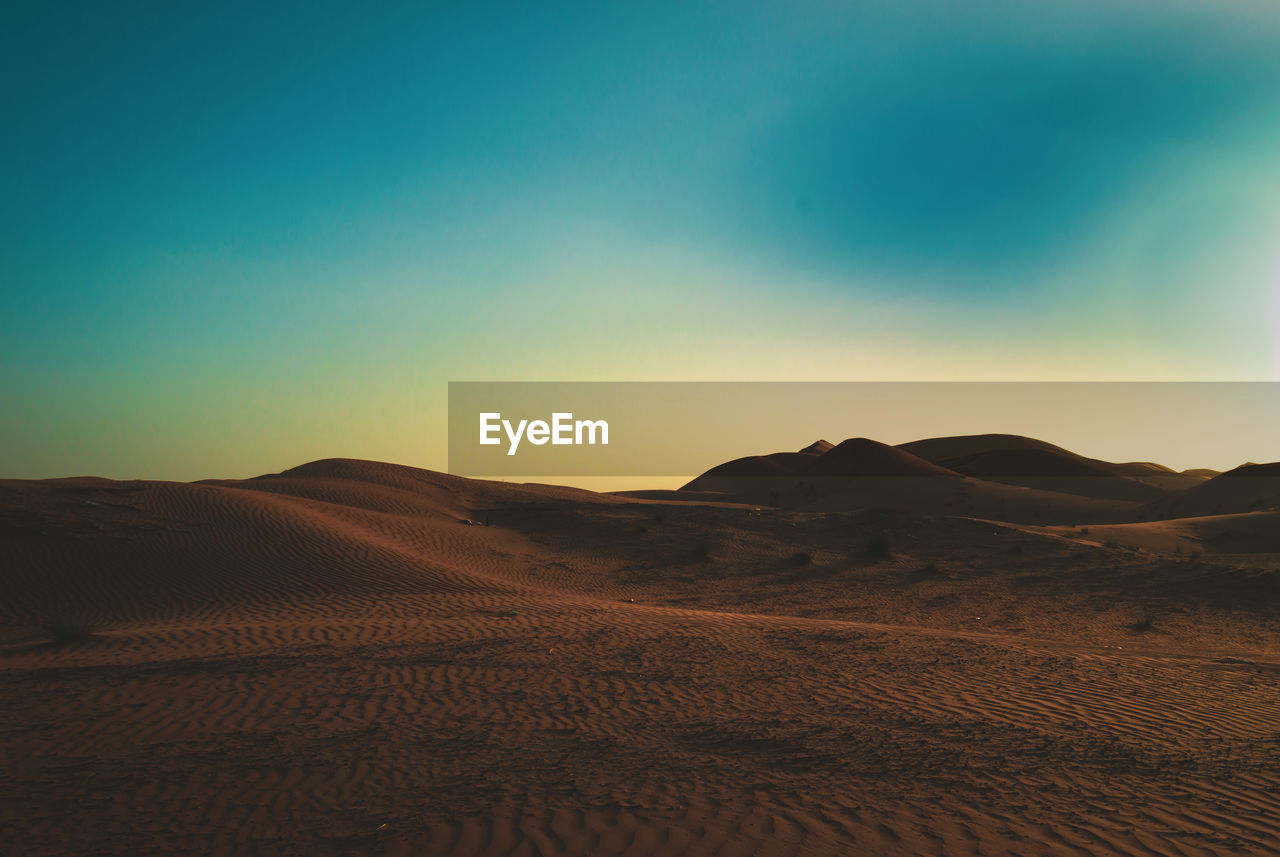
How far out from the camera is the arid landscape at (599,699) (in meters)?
5.89

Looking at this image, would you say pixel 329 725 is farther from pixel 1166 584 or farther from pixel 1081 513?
pixel 1081 513

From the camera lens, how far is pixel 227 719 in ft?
28.0

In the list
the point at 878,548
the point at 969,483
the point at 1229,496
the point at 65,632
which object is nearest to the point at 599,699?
the point at 65,632

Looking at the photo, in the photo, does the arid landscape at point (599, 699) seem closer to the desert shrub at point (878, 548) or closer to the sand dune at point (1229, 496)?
the desert shrub at point (878, 548)

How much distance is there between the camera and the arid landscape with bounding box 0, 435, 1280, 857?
5887mm

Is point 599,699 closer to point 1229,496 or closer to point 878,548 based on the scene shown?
point 878,548

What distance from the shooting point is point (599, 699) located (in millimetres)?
9461

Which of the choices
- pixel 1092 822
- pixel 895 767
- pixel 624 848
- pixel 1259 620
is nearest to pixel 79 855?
pixel 624 848

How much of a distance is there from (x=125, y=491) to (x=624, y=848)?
2993cm

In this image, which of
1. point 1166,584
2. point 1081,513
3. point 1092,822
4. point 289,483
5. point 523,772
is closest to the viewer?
point 1092,822

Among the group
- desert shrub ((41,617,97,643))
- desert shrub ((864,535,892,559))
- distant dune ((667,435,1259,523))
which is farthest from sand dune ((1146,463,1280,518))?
desert shrub ((41,617,97,643))

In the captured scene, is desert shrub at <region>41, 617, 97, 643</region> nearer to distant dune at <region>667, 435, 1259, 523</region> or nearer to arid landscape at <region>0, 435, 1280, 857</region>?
arid landscape at <region>0, 435, 1280, 857</region>

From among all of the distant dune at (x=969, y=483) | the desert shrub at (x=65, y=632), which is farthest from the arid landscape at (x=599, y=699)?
the distant dune at (x=969, y=483)

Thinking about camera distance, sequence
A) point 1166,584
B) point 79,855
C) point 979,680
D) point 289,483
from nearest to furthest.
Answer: point 79,855
point 979,680
point 1166,584
point 289,483
